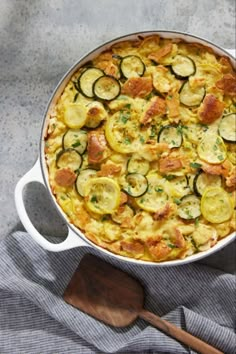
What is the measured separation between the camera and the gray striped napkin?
321 centimetres

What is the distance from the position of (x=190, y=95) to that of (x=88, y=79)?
49 centimetres

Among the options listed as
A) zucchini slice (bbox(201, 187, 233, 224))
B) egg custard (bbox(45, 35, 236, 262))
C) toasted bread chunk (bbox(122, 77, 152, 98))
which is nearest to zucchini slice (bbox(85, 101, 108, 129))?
egg custard (bbox(45, 35, 236, 262))

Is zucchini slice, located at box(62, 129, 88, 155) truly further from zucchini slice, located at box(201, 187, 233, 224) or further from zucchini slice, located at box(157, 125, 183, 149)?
zucchini slice, located at box(201, 187, 233, 224)

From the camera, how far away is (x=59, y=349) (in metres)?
3.30

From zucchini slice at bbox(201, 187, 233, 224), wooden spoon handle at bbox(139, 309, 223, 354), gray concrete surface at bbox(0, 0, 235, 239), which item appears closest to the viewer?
zucchini slice at bbox(201, 187, 233, 224)

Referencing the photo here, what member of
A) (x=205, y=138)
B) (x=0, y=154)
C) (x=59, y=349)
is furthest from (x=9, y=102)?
(x=59, y=349)

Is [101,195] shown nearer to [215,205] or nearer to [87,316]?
[215,205]

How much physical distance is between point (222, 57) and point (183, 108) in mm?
304

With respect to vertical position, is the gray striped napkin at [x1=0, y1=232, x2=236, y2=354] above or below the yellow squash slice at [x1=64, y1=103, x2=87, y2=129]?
below

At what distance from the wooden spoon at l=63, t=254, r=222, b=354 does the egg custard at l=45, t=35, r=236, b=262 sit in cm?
29

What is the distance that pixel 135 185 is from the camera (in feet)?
9.87

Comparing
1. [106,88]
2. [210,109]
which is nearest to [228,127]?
[210,109]

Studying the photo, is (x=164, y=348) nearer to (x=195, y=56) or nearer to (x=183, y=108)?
(x=183, y=108)

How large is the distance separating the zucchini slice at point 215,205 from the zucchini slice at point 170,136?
0.89 feet
